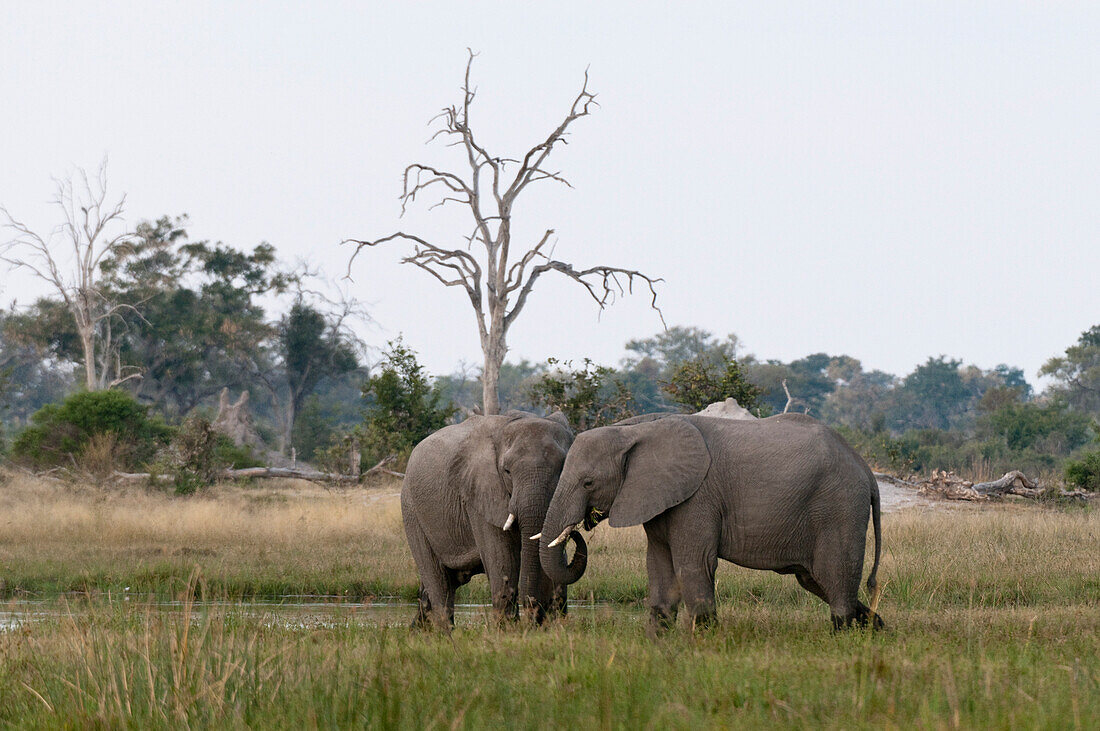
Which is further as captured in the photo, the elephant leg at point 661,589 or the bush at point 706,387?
the bush at point 706,387

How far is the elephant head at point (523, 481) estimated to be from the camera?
8.09 meters

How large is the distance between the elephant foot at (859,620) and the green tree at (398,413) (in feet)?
66.7

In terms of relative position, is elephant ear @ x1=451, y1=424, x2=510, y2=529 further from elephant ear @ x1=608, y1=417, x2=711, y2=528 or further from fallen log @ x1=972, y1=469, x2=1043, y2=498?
fallen log @ x1=972, y1=469, x2=1043, y2=498

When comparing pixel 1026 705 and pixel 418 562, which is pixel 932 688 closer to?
pixel 1026 705

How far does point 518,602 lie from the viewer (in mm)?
8430

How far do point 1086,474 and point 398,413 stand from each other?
15.6 metres

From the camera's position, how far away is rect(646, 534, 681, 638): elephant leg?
7754 millimetres

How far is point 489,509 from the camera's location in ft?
27.7

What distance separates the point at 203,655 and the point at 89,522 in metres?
12.1

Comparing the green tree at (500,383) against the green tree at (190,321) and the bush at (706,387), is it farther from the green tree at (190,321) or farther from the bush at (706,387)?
the bush at (706,387)

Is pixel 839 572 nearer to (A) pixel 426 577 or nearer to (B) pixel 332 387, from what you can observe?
(A) pixel 426 577

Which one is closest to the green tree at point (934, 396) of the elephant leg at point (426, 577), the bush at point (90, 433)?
the bush at point (90, 433)

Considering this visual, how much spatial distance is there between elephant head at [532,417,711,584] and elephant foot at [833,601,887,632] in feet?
4.36

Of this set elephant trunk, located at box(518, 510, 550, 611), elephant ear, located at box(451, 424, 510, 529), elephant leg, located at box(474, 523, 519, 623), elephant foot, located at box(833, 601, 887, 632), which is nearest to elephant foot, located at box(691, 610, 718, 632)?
elephant foot, located at box(833, 601, 887, 632)
